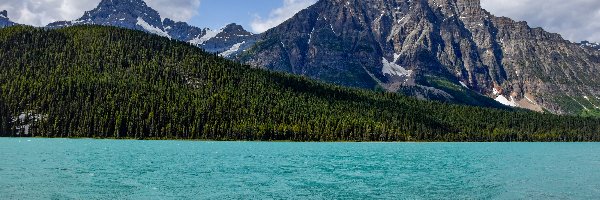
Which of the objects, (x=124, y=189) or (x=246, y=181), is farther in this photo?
(x=246, y=181)

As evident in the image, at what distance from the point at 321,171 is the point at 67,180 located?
36383 mm

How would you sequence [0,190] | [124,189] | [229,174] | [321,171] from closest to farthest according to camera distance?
[0,190], [124,189], [229,174], [321,171]

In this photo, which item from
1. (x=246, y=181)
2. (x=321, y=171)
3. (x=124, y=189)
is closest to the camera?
(x=124, y=189)

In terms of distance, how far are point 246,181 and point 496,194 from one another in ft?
95.8

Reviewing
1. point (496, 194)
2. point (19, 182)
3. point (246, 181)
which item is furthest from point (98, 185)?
point (496, 194)

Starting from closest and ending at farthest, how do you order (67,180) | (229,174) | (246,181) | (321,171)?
1. (67,180)
2. (246,181)
3. (229,174)
4. (321,171)

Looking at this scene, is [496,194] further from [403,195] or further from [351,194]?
[351,194]

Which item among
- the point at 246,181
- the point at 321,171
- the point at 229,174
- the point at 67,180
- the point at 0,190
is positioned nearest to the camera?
the point at 0,190

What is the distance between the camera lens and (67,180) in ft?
207

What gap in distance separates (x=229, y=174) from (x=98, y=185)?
66.2 feet

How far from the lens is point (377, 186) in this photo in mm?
64938

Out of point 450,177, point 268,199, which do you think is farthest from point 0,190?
point 450,177

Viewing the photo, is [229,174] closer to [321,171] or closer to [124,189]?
[321,171]

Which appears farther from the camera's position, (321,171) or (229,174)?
(321,171)
